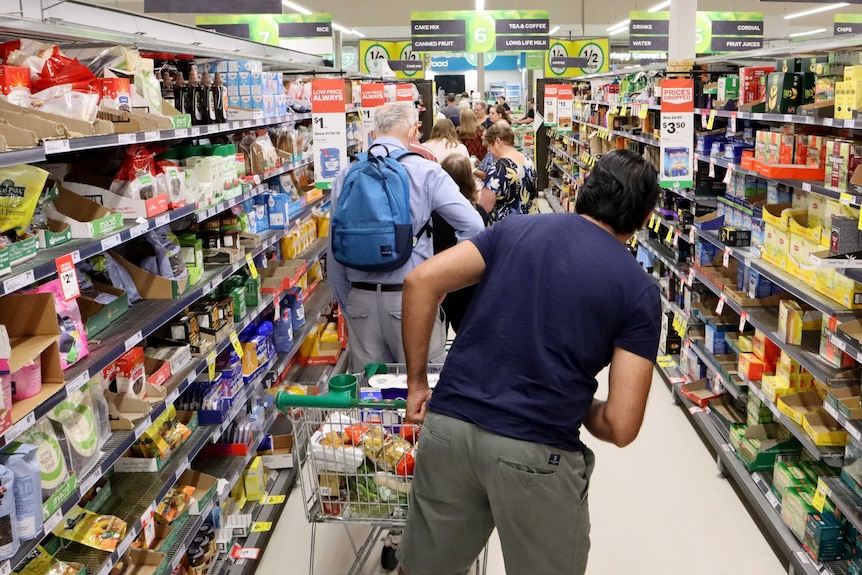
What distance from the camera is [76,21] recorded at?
3342 millimetres

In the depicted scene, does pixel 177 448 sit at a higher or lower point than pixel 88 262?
lower

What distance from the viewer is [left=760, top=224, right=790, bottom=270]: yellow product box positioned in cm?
404

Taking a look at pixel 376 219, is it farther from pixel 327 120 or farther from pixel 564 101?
pixel 564 101

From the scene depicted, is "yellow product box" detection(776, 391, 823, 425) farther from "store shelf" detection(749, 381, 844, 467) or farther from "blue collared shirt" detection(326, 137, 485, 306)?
"blue collared shirt" detection(326, 137, 485, 306)

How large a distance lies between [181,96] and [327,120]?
6.61ft

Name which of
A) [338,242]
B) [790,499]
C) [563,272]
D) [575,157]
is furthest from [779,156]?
[575,157]

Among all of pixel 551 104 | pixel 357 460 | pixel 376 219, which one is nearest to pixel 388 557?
pixel 357 460

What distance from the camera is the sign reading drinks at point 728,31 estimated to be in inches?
588

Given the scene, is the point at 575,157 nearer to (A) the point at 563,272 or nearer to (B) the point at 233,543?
(B) the point at 233,543

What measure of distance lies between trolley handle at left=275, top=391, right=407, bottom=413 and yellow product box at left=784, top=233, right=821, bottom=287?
218cm

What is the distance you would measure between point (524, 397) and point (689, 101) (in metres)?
3.72

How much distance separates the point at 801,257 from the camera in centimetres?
385

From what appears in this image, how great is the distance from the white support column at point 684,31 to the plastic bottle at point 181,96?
5007 mm

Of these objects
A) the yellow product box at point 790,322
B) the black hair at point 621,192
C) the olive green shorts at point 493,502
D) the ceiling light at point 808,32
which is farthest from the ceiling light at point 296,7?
the olive green shorts at point 493,502
